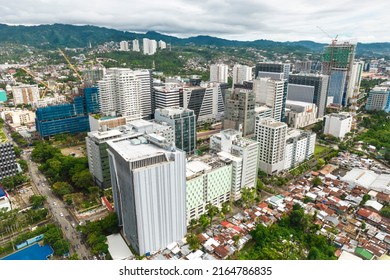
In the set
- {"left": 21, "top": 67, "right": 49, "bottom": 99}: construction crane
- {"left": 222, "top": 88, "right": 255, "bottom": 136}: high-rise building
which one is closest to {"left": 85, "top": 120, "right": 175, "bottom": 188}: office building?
{"left": 222, "top": 88, "right": 255, "bottom": 136}: high-rise building

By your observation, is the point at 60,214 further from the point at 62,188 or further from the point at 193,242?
the point at 193,242

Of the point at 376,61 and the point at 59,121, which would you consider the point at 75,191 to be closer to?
the point at 59,121

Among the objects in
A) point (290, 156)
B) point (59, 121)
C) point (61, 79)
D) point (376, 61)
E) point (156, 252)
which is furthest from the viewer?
point (376, 61)

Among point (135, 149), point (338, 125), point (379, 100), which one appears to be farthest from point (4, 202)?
point (379, 100)

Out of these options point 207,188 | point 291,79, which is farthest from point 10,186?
point 291,79

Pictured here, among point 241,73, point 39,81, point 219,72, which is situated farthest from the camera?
point 39,81

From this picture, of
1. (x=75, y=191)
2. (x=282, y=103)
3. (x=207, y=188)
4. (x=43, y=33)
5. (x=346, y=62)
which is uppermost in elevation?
(x=43, y=33)

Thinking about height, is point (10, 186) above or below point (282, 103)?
below
